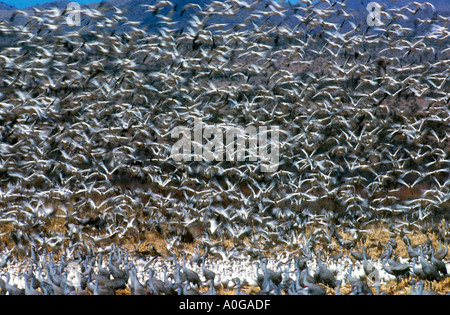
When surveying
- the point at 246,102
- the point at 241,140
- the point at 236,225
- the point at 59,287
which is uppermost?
the point at 246,102

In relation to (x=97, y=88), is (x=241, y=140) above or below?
below

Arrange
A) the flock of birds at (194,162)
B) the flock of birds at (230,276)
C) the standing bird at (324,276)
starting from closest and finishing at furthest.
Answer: the flock of birds at (230,276)
the standing bird at (324,276)
the flock of birds at (194,162)

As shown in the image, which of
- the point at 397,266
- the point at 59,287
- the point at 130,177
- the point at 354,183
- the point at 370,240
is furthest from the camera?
the point at 130,177

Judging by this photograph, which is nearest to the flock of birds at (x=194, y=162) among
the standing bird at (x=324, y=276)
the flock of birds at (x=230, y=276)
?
the flock of birds at (x=230, y=276)

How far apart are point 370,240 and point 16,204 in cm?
832

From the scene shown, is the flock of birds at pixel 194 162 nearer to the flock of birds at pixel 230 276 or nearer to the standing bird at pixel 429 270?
the flock of birds at pixel 230 276

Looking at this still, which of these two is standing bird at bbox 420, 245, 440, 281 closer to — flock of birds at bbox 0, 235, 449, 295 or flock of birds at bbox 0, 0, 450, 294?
flock of birds at bbox 0, 235, 449, 295

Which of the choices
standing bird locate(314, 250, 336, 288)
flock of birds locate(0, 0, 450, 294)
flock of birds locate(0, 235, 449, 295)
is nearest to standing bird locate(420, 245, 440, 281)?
flock of birds locate(0, 235, 449, 295)

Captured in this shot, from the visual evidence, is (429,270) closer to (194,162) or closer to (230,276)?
(230,276)

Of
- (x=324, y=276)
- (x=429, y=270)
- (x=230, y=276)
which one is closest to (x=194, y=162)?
(x=230, y=276)

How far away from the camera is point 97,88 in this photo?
1315 centimetres

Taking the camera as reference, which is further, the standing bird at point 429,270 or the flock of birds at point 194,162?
the flock of birds at point 194,162

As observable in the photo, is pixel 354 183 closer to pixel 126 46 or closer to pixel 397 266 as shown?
pixel 397 266

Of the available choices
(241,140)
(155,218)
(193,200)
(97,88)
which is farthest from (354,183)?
(97,88)
